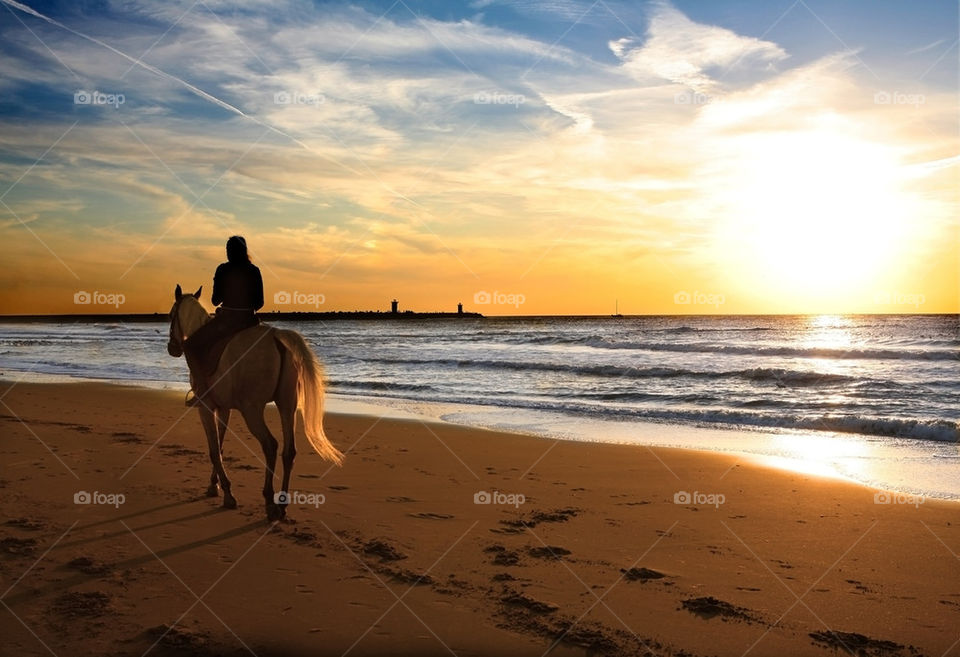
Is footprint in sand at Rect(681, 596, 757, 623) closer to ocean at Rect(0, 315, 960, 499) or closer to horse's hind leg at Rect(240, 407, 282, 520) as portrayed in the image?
horse's hind leg at Rect(240, 407, 282, 520)

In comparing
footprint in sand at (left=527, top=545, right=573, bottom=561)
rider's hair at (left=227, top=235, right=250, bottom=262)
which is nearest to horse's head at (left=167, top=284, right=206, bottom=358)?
rider's hair at (left=227, top=235, right=250, bottom=262)

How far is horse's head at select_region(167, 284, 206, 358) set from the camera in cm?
708

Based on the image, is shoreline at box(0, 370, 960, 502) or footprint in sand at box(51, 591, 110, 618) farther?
shoreline at box(0, 370, 960, 502)

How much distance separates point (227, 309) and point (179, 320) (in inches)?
25.7

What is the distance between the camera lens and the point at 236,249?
22.7ft

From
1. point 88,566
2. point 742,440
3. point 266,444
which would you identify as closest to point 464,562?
point 266,444

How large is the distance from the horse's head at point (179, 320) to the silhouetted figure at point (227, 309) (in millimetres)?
192

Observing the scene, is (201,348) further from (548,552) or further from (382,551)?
(548,552)

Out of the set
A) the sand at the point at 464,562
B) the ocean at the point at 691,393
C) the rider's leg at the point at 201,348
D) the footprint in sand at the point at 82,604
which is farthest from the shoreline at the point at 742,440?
the footprint in sand at the point at 82,604

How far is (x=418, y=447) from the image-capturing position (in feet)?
35.1

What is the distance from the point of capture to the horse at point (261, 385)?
261 inches

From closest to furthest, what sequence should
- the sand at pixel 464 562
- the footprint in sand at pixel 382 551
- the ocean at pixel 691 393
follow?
the sand at pixel 464 562
the footprint in sand at pixel 382 551
the ocean at pixel 691 393

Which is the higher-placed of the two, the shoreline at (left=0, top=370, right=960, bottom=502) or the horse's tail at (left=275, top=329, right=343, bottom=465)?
the horse's tail at (left=275, top=329, right=343, bottom=465)

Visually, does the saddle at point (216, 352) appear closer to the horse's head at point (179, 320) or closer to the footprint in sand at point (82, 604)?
the horse's head at point (179, 320)
